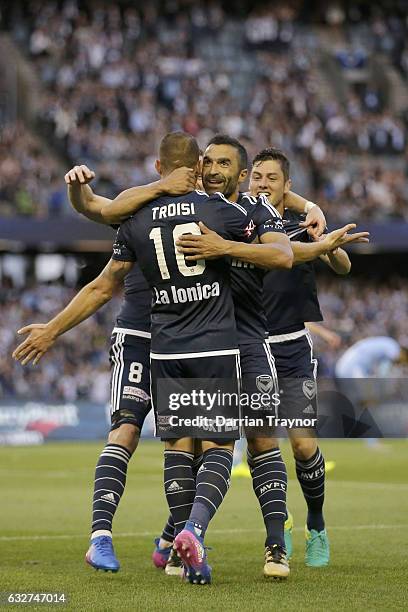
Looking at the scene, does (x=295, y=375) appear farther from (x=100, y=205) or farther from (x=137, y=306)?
(x=100, y=205)

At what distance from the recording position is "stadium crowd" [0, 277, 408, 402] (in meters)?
27.3

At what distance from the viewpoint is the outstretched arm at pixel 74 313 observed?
714cm

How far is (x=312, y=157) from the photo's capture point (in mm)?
32469

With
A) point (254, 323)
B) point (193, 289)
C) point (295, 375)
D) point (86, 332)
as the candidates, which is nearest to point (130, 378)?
point (254, 323)

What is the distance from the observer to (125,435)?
7578 millimetres

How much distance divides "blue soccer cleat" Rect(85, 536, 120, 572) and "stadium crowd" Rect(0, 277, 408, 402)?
17.7 m

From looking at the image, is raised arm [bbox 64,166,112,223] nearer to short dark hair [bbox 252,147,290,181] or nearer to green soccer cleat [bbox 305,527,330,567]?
short dark hair [bbox 252,147,290,181]

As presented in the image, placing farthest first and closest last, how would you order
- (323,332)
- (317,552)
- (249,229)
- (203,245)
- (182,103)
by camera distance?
1. (182,103)
2. (323,332)
3. (317,552)
4. (249,229)
5. (203,245)

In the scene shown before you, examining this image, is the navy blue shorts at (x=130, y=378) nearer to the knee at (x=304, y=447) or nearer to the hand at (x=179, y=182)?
the knee at (x=304, y=447)

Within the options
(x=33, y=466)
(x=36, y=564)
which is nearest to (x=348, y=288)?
(x=33, y=466)

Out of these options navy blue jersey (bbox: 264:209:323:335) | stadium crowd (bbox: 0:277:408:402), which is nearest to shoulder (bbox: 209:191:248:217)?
navy blue jersey (bbox: 264:209:323:335)

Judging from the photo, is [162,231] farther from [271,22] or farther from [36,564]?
[271,22]

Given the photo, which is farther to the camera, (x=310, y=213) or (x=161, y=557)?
(x=310, y=213)

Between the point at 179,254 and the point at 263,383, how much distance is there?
2.93ft
